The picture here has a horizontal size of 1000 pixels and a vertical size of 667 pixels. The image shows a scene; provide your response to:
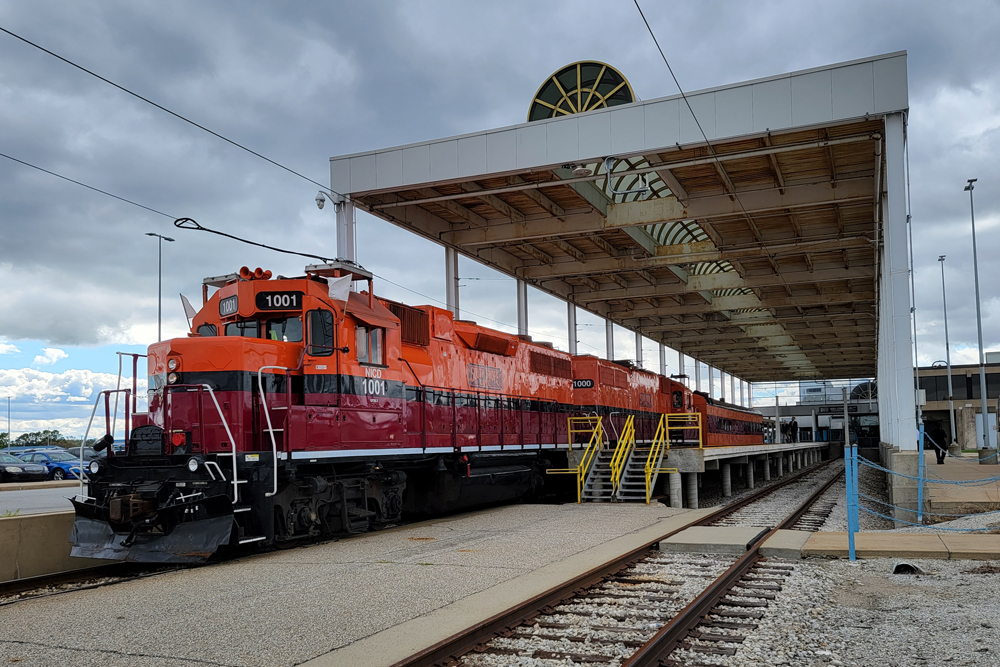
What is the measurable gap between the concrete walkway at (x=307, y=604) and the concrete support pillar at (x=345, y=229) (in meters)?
11.6

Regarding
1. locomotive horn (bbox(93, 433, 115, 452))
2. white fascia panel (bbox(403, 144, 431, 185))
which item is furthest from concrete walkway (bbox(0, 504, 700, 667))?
white fascia panel (bbox(403, 144, 431, 185))

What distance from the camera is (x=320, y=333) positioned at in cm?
1079

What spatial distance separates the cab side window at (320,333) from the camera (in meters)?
10.7

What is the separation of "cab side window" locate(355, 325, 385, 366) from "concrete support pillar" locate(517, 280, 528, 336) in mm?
16695

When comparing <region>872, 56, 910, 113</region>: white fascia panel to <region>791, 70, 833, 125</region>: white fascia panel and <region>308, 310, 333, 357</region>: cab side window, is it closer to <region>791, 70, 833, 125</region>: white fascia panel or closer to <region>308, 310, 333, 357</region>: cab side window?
<region>791, 70, 833, 125</region>: white fascia panel

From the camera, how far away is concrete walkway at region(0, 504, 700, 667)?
18.1ft

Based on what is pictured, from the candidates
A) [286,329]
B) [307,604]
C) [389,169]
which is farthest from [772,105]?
[307,604]

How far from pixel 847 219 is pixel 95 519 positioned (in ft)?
75.6

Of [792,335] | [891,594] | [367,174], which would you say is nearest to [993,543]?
[891,594]

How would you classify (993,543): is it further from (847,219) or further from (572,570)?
(847,219)

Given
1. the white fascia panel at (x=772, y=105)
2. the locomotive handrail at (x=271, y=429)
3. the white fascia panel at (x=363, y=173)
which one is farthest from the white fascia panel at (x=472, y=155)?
the locomotive handrail at (x=271, y=429)

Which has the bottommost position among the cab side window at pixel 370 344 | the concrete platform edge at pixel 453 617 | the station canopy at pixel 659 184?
the concrete platform edge at pixel 453 617

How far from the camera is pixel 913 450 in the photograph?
15109mm

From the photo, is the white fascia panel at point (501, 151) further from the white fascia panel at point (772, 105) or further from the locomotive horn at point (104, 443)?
the locomotive horn at point (104, 443)
